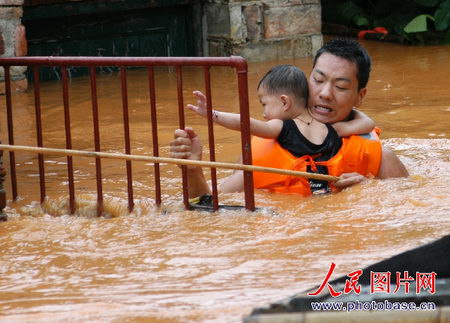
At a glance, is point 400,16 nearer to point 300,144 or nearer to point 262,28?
point 262,28

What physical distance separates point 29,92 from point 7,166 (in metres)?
2.73

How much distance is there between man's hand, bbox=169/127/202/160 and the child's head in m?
A: 0.64

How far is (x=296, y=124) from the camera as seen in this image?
15.5 ft

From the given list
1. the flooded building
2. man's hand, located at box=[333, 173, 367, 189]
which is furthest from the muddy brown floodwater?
the flooded building

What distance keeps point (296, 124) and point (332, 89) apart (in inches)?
11.4

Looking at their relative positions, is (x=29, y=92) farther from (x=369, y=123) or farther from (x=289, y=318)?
(x=289, y=318)

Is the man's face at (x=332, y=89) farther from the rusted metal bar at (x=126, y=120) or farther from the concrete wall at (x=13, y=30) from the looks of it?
the concrete wall at (x=13, y=30)

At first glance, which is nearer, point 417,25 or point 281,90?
point 281,90

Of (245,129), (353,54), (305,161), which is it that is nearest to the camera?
(245,129)

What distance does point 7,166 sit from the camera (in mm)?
5672

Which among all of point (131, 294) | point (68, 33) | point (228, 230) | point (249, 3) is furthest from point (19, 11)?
point (131, 294)

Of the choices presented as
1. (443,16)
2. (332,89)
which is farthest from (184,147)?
(443,16)

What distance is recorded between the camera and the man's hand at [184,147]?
427 centimetres

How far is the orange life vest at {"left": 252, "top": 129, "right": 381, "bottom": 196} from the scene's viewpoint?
15.4ft
